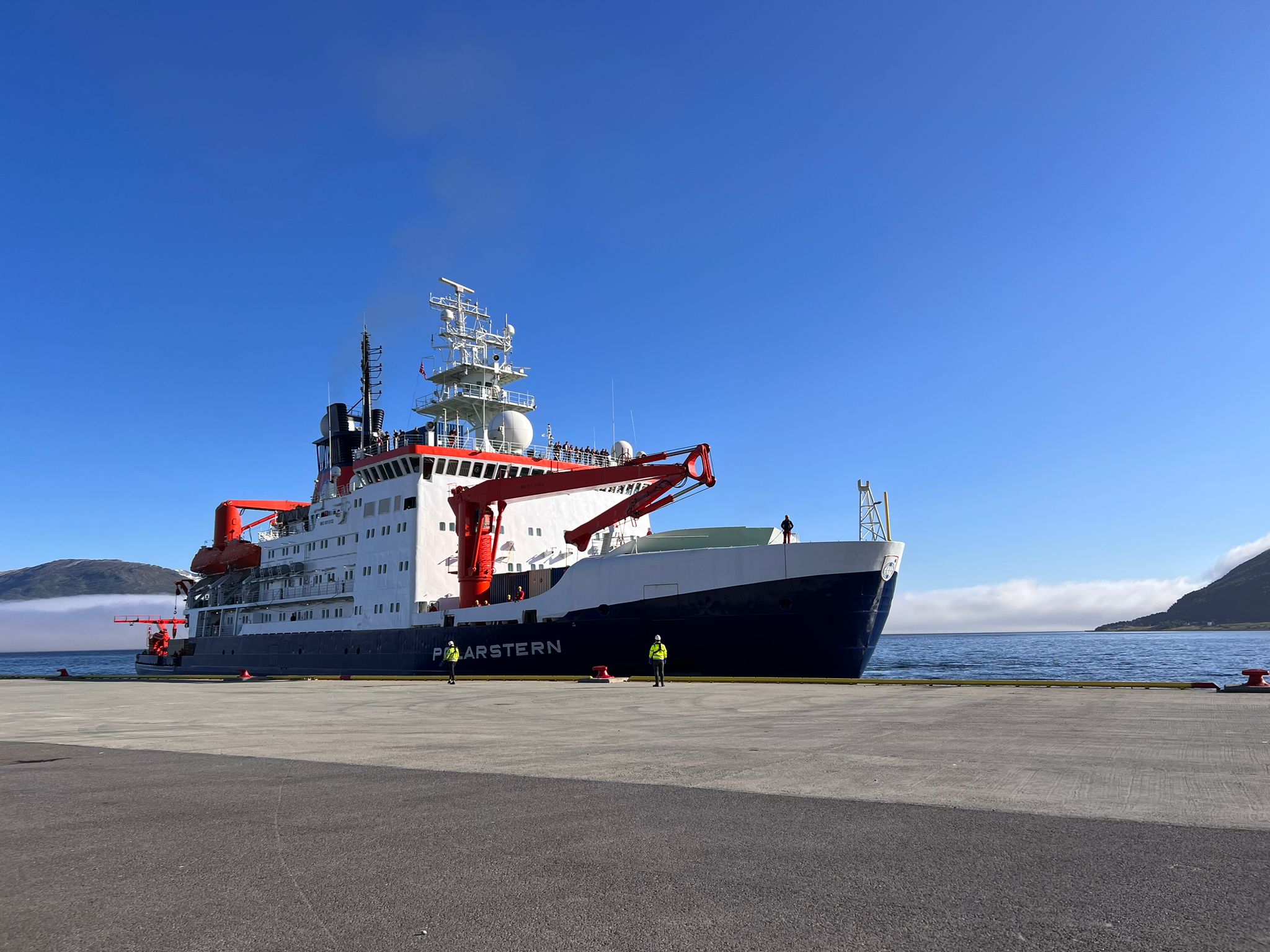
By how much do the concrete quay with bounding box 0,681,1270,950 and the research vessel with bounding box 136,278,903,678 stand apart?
12.1 metres

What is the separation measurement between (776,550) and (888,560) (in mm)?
3296

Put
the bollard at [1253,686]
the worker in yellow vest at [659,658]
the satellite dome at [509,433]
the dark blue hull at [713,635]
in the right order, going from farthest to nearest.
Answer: the satellite dome at [509,433] → the dark blue hull at [713,635] → the worker in yellow vest at [659,658] → the bollard at [1253,686]

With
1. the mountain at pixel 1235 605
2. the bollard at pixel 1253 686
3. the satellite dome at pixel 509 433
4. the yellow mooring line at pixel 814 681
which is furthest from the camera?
the mountain at pixel 1235 605

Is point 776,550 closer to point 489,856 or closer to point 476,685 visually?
point 476,685

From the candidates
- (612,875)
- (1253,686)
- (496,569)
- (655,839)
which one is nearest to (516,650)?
(496,569)

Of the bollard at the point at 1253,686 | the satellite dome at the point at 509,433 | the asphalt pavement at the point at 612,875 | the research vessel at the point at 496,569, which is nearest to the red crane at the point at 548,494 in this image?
the research vessel at the point at 496,569

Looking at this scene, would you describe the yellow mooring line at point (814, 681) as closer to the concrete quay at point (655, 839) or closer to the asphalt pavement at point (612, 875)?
the concrete quay at point (655, 839)

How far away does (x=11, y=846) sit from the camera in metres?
5.24

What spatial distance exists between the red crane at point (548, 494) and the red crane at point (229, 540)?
17.7m

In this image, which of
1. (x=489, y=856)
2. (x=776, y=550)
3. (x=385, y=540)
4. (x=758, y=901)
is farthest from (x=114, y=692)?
(x=758, y=901)

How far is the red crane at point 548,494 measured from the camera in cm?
2762

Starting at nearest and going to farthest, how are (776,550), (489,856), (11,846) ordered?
(489,856)
(11,846)
(776,550)

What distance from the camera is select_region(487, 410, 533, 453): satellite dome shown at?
35188 millimetres

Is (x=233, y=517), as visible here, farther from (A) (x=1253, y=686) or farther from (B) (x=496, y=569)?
(A) (x=1253, y=686)
